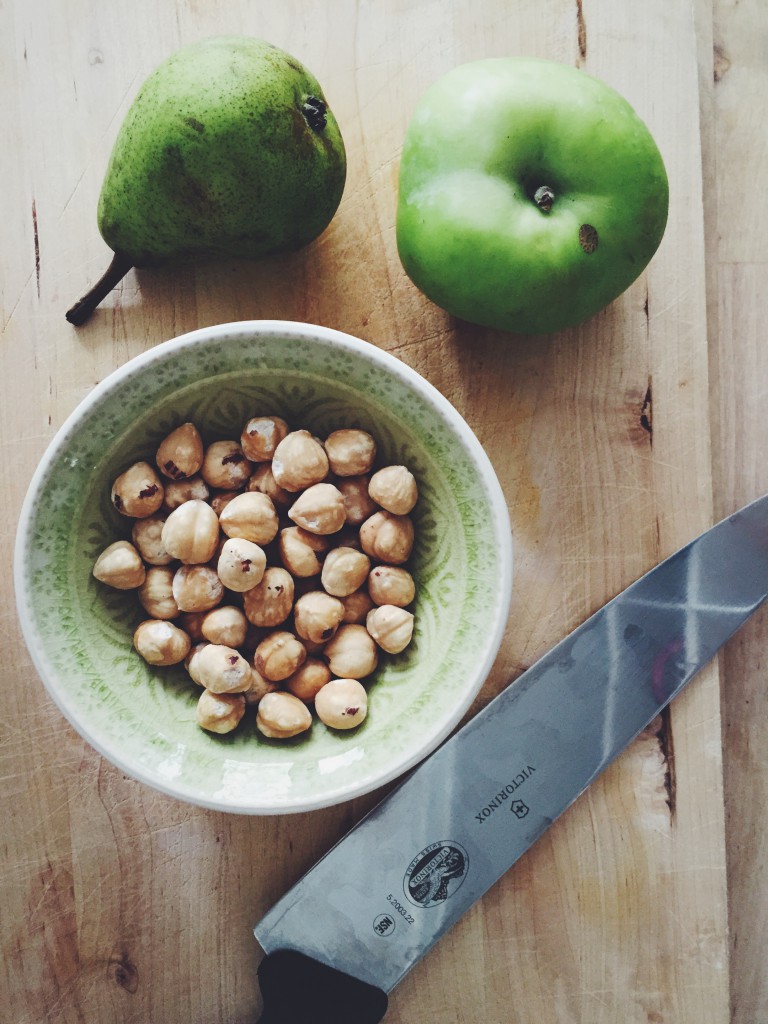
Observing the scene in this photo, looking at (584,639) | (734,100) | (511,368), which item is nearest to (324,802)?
(584,639)

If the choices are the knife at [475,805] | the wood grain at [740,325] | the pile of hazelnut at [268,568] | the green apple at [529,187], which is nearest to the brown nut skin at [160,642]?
the pile of hazelnut at [268,568]

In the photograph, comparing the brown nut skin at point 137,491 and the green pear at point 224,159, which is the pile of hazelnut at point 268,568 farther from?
the green pear at point 224,159

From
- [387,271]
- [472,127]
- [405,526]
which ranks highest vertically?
[472,127]

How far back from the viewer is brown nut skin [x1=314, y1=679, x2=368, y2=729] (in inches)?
22.9

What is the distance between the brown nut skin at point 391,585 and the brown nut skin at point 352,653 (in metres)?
0.03

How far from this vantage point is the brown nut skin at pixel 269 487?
613 millimetres

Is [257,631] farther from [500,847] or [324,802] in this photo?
[500,847]

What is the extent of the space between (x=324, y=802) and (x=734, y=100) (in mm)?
697

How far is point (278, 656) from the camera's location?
0.59m

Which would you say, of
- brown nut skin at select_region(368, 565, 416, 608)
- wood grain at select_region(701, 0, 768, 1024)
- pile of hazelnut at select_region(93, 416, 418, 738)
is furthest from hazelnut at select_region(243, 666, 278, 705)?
wood grain at select_region(701, 0, 768, 1024)

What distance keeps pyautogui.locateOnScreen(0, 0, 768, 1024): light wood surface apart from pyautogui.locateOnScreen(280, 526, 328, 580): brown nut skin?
6.8 inches

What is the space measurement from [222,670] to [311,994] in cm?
28

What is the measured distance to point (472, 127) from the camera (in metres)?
0.57

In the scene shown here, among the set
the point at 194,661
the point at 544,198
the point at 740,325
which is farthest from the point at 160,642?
the point at 740,325
